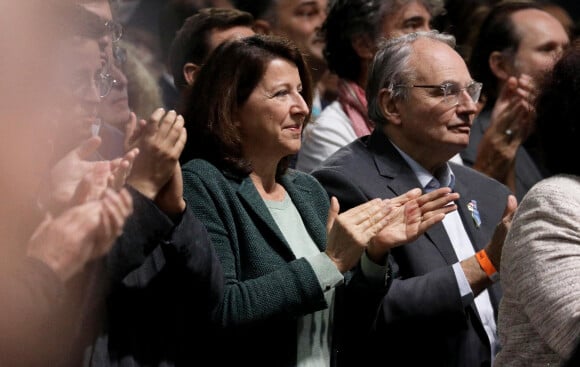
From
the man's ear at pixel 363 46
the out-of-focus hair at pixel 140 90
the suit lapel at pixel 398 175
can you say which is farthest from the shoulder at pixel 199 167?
the man's ear at pixel 363 46

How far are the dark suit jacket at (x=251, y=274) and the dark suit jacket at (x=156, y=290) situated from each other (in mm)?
105

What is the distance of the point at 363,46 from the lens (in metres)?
4.59

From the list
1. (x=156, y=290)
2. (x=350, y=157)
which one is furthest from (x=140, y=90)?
(x=156, y=290)

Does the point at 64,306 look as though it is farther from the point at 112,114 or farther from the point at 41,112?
the point at 112,114

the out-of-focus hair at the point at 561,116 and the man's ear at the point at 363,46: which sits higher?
the out-of-focus hair at the point at 561,116

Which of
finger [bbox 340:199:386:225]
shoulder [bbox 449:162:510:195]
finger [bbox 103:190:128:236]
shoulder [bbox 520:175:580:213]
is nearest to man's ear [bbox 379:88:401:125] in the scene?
shoulder [bbox 449:162:510:195]

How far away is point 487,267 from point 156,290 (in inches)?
44.1

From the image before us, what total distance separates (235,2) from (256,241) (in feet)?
8.15

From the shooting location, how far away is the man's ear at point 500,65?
5.09 metres

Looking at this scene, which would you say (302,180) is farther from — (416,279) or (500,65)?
(500,65)

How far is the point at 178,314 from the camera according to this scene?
9.20 ft

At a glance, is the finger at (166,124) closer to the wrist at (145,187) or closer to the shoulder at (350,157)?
the wrist at (145,187)

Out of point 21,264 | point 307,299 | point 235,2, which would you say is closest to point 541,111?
point 307,299

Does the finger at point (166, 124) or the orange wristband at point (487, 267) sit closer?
the finger at point (166, 124)
